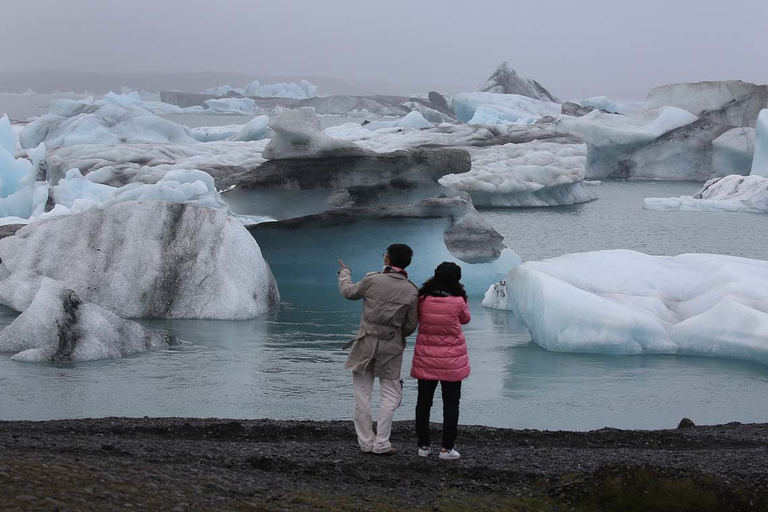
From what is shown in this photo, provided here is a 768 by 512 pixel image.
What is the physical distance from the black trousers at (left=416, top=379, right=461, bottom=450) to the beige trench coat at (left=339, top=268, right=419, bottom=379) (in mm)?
210

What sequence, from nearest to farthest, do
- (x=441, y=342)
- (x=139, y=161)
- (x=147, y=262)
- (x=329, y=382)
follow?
(x=441, y=342), (x=329, y=382), (x=147, y=262), (x=139, y=161)

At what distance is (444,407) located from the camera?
18.7 feet

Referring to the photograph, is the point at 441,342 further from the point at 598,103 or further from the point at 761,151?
the point at 598,103

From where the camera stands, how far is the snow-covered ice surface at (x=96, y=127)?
109ft

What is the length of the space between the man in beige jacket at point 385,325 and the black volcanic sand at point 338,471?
1.48ft

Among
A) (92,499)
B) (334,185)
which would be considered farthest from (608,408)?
(334,185)

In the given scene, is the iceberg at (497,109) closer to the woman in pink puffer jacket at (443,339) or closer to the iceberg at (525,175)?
the iceberg at (525,175)

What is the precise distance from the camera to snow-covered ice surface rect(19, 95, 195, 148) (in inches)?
1309

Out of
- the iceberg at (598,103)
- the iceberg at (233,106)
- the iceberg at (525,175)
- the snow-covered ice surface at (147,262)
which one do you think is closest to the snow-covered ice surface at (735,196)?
the iceberg at (525,175)

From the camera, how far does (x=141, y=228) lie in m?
14.2

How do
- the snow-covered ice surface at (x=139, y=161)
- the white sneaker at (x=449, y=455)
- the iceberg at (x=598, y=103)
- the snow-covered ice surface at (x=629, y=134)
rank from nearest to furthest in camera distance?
1. the white sneaker at (x=449, y=455)
2. the snow-covered ice surface at (x=139, y=161)
3. the snow-covered ice surface at (x=629, y=134)
4. the iceberg at (x=598, y=103)

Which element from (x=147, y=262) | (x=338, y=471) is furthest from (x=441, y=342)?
(x=147, y=262)

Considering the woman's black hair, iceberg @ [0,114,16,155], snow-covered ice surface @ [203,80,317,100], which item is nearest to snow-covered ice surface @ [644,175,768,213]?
iceberg @ [0,114,16,155]

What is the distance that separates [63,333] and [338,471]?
6.24 meters
